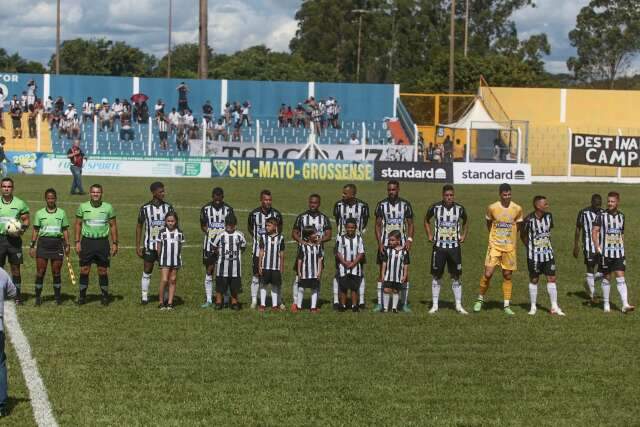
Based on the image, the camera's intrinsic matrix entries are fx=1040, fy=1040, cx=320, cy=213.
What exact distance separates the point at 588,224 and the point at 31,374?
10051 millimetres

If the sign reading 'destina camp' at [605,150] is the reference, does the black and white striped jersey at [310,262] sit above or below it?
below

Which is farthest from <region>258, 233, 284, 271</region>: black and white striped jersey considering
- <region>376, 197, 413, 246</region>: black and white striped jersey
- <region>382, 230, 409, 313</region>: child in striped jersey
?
<region>376, 197, 413, 246</region>: black and white striped jersey

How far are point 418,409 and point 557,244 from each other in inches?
665

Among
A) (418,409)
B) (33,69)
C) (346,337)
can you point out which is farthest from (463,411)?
(33,69)

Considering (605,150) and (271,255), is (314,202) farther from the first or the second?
(605,150)

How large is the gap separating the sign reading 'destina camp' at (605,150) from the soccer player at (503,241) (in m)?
42.7

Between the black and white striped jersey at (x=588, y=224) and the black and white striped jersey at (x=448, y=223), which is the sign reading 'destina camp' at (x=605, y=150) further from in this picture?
the black and white striped jersey at (x=448, y=223)

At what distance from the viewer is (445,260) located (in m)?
17.1

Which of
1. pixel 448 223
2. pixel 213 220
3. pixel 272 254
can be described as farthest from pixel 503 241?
pixel 213 220

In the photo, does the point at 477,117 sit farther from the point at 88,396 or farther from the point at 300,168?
the point at 88,396

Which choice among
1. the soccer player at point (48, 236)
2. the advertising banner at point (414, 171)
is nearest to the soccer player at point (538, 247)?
the soccer player at point (48, 236)

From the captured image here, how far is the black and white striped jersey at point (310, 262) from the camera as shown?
16.8m

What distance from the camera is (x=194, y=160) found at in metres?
52.9

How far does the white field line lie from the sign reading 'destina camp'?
4654 centimetres
